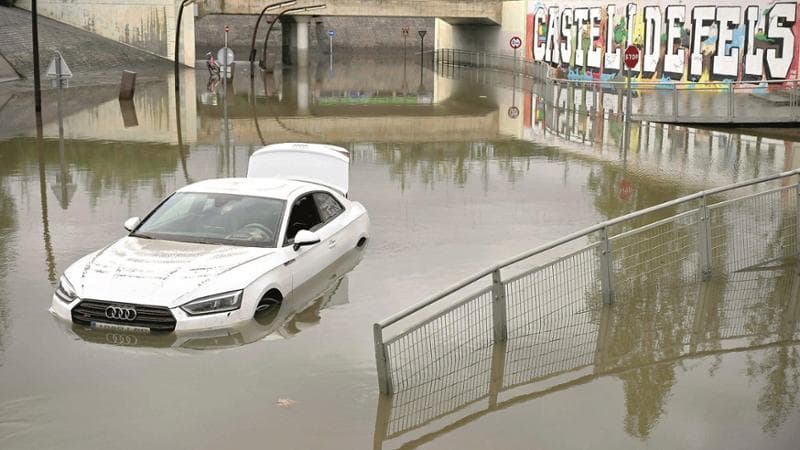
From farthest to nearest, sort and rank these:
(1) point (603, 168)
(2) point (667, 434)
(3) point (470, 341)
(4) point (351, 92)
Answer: (4) point (351, 92) < (1) point (603, 168) < (3) point (470, 341) < (2) point (667, 434)

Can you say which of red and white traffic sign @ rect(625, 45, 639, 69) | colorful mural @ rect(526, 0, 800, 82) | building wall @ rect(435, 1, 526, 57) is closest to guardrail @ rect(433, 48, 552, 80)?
building wall @ rect(435, 1, 526, 57)

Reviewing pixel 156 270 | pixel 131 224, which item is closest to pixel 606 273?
pixel 156 270

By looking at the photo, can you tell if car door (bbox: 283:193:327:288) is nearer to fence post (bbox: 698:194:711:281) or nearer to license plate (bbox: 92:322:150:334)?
license plate (bbox: 92:322:150:334)

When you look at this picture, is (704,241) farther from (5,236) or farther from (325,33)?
(325,33)

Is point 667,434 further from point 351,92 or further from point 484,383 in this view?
point 351,92

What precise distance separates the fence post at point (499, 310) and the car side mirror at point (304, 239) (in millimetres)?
2415

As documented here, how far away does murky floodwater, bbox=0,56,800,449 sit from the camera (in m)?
8.23

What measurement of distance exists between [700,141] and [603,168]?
5795mm

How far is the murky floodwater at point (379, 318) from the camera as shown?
8.23 metres

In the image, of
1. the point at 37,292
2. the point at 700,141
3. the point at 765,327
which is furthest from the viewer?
the point at 700,141

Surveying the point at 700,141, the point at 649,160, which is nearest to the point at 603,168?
the point at 649,160

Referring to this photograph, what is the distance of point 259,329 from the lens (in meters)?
10.6

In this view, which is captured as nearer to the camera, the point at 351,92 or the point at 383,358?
the point at 383,358

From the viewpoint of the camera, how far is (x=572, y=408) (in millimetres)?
8711
